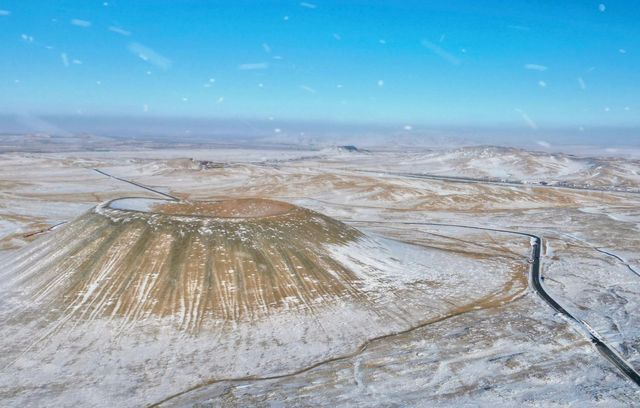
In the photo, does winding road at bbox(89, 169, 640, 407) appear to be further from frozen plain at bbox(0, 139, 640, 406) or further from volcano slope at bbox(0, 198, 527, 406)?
volcano slope at bbox(0, 198, 527, 406)

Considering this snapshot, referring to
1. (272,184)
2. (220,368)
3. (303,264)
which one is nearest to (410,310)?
(303,264)

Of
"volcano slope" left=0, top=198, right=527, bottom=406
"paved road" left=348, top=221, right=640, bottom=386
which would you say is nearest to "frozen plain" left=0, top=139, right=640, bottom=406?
"volcano slope" left=0, top=198, right=527, bottom=406

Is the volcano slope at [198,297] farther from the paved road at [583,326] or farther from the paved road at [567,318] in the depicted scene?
the paved road at [583,326]

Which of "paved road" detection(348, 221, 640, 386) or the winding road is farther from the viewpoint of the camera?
"paved road" detection(348, 221, 640, 386)

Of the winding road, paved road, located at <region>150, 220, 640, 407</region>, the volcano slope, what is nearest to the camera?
paved road, located at <region>150, 220, 640, 407</region>

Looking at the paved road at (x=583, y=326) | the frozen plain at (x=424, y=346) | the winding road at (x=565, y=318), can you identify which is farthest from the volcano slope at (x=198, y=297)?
the paved road at (x=583, y=326)

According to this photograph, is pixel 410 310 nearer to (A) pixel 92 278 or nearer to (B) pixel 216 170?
(A) pixel 92 278

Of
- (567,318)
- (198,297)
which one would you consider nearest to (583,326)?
(567,318)

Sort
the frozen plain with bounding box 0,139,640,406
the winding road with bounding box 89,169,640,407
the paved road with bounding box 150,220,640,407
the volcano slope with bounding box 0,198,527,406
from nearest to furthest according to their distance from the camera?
the frozen plain with bounding box 0,139,640,406
the paved road with bounding box 150,220,640,407
the winding road with bounding box 89,169,640,407
the volcano slope with bounding box 0,198,527,406

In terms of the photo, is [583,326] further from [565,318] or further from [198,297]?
[198,297]
